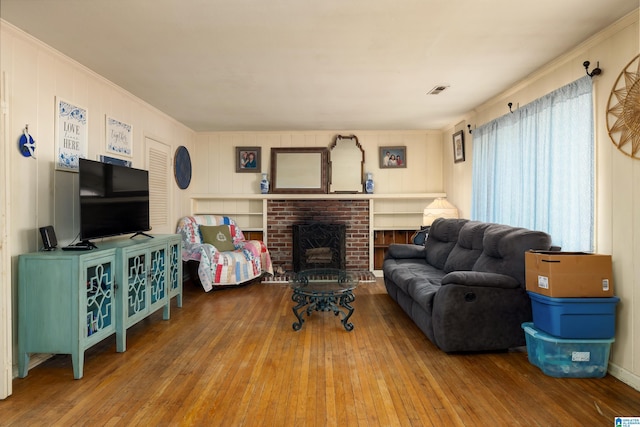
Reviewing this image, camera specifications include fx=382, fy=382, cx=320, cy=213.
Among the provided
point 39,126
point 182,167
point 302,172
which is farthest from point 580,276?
point 182,167

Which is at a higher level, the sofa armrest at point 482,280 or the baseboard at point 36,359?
the sofa armrest at point 482,280

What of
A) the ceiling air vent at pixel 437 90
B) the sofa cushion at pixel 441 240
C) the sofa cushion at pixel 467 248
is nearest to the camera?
the sofa cushion at pixel 467 248

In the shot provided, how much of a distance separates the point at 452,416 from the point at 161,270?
9.68 ft

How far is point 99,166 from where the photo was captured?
329cm

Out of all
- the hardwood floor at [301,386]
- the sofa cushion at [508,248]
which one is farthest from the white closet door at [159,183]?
the sofa cushion at [508,248]

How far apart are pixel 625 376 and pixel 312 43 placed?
10.5 ft

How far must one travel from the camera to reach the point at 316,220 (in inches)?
256

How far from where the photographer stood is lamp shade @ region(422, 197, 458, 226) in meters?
5.57

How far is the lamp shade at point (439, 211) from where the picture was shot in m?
5.57

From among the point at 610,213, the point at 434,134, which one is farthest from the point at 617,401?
the point at 434,134

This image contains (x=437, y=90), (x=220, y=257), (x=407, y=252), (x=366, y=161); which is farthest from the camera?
(x=366, y=161)

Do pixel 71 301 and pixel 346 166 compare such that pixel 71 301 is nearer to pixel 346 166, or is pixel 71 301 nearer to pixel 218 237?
pixel 218 237

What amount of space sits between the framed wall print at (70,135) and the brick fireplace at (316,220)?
330cm

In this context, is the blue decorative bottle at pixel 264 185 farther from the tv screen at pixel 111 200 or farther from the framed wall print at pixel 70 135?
the framed wall print at pixel 70 135
